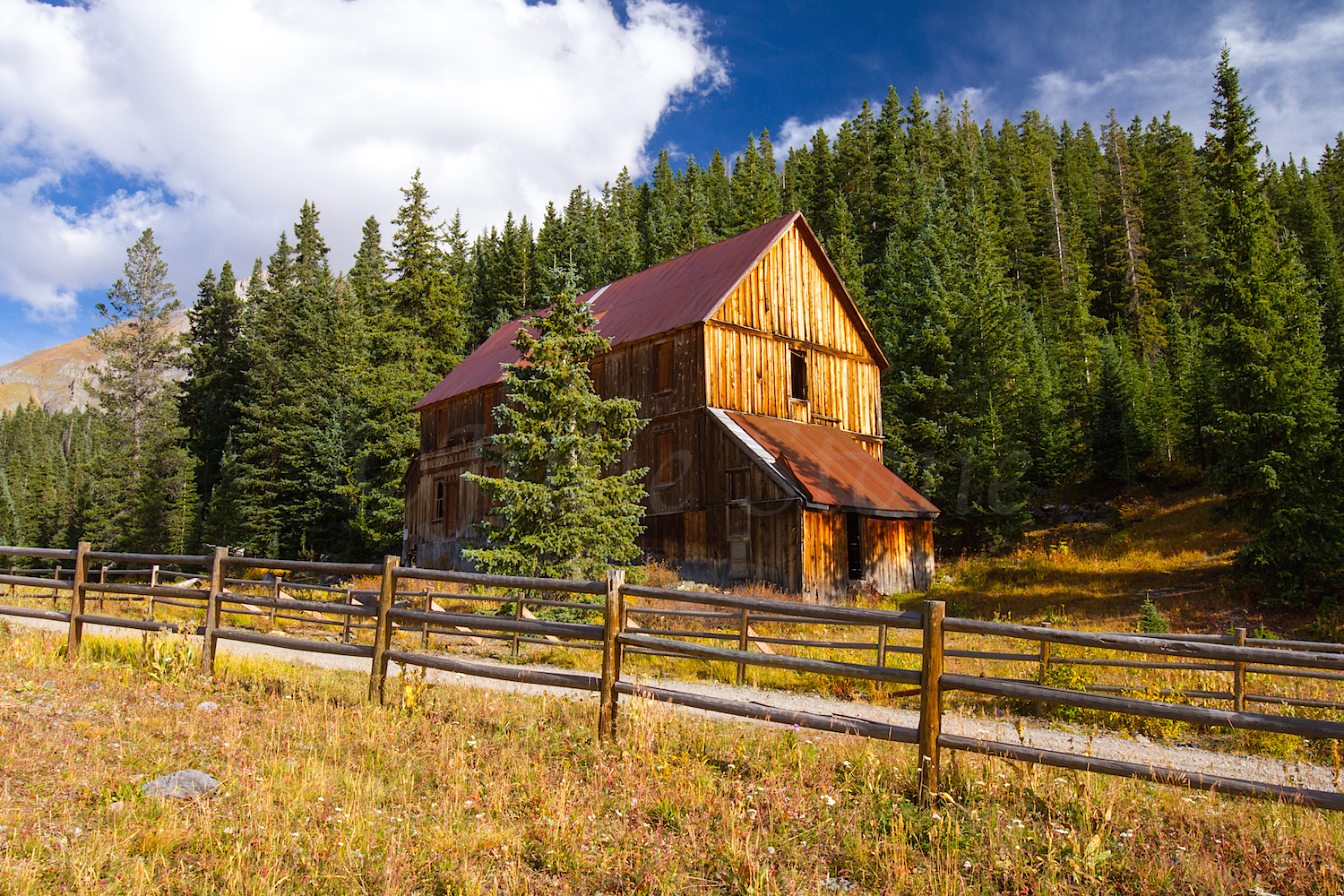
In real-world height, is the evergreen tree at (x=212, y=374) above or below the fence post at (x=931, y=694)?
above

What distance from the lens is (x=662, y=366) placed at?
84.2 feet

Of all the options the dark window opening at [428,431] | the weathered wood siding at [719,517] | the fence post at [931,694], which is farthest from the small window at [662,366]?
the fence post at [931,694]

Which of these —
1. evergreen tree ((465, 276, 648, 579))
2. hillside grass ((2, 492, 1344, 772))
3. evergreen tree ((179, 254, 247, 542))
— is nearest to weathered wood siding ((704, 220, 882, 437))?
hillside grass ((2, 492, 1344, 772))

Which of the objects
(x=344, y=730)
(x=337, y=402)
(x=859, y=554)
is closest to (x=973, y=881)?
(x=344, y=730)

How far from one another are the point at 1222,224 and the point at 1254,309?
298 cm

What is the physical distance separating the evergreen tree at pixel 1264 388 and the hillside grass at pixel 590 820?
20784 mm

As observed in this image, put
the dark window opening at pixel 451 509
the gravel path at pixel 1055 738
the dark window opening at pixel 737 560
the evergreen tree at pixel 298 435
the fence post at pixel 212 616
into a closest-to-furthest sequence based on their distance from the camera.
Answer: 1. the gravel path at pixel 1055 738
2. the fence post at pixel 212 616
3. the dark window opening at pixel 737 560
4. the dark window opening at pixel 451 509
5. the evergreen tree at pixel 298 435

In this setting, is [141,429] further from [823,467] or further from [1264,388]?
[1264,388]

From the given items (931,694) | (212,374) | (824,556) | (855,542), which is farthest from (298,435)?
(931,694)

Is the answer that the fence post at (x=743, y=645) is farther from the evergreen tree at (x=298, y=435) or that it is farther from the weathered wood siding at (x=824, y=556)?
the evergreen tree at (x=298, y=435)

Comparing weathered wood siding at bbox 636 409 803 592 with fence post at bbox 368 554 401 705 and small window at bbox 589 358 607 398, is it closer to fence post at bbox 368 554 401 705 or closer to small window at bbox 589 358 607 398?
small window at bbox 589 358 607 398

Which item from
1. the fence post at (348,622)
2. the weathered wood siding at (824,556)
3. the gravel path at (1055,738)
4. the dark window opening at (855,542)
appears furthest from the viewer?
the dark window opening at (855,542)

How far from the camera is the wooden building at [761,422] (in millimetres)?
22281

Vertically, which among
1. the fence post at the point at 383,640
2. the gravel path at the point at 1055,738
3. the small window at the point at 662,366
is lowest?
the gravel path at the point at 1055,738
